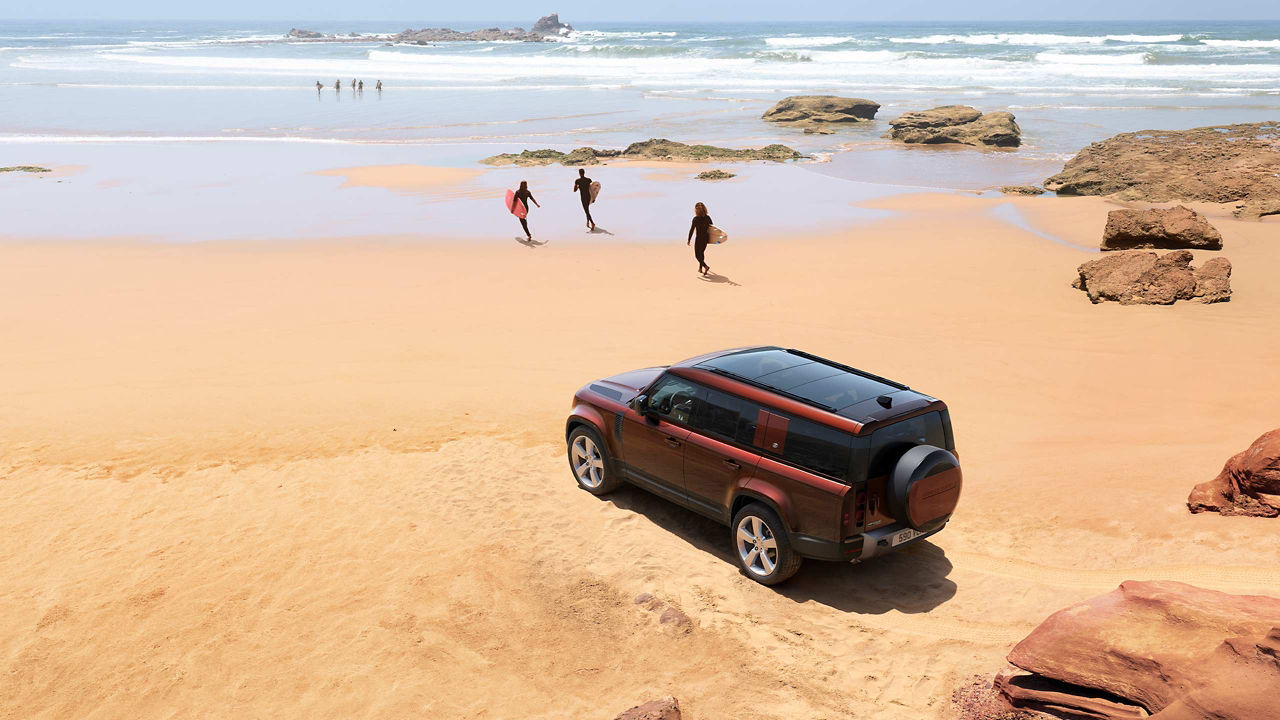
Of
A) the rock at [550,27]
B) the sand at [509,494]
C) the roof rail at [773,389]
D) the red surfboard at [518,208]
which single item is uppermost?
the rock at [550,27]

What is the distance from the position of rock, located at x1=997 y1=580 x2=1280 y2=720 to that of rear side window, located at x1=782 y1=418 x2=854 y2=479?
5.87 ft

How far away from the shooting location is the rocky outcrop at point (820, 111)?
143 ft

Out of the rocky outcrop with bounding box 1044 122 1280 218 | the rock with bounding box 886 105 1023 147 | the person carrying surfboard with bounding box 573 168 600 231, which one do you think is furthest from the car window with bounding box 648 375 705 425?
the rock with bounding box 886 105 1023 147

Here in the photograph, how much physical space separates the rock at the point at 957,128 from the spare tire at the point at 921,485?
32996 millimetres

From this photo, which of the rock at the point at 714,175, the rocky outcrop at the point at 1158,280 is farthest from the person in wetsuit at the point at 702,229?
the rock at the point at 714,175

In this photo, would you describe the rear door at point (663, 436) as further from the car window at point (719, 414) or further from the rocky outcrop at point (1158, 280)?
the rocky outcrop at point (1158, 280)

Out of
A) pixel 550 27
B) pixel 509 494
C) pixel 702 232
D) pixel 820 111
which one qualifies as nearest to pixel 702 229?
pixel 702 232

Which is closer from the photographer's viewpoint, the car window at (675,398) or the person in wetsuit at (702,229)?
the car window at (675,398)

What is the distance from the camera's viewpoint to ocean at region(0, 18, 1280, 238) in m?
35.9

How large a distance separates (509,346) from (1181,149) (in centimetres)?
2230

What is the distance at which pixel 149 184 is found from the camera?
90.2 feet

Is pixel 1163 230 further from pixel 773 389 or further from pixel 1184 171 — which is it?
pixel 773 389

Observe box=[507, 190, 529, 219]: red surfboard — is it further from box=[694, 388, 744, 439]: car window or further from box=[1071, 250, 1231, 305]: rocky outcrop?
box=[694, 388, 744, 439]: car window

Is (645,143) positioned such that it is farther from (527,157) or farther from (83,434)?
(83,434)
